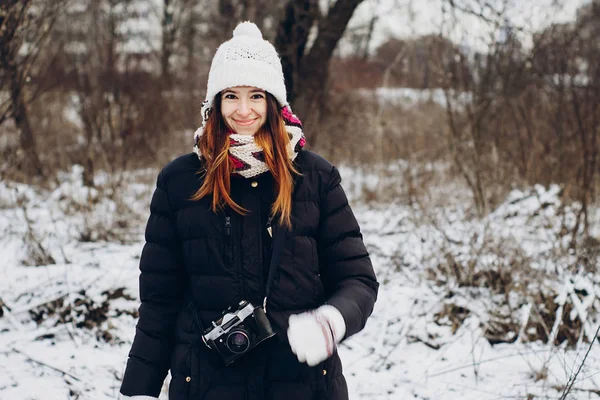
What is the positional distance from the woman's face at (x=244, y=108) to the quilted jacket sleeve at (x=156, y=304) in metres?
0.29

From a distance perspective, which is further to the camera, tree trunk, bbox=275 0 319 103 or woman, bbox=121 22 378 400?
tree trunk, bbox=275 0 319 103

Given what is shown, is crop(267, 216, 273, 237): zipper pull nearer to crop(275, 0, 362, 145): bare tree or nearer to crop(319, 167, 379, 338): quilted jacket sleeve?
crop(319, 167, 379, 338): quilted jacket sleeve

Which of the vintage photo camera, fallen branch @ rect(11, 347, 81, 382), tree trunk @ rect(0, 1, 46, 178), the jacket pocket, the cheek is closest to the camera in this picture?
the vintage photo camera

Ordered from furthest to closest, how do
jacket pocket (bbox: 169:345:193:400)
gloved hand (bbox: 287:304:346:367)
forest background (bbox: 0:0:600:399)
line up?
forest background (bbox: 0:0:600:399)
jacket pocket (bbox: 169:345:193:400)
gloved hand (bbox: 287:304:346:367)

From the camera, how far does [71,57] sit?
8.66m

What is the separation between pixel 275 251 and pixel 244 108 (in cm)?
46

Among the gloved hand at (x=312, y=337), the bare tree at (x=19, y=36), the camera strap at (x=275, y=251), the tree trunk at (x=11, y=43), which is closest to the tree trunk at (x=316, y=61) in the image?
the bare tree at (x=19, y=36)

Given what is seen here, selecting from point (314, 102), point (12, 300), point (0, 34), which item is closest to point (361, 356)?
point (12, 300)

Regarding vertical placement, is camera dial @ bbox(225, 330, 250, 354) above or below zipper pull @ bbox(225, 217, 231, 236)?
below

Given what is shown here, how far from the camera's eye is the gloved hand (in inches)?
54.2

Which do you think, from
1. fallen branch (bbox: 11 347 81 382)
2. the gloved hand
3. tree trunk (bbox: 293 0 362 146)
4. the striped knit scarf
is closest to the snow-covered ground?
fallen branch (bbox: 11 347 81 382)

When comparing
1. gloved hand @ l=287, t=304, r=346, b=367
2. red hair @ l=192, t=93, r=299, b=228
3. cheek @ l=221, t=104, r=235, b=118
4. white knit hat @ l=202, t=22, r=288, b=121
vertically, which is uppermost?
white knit hat @ l=202, t=22, r=288, b=121

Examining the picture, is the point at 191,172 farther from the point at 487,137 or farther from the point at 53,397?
the point at 487,137

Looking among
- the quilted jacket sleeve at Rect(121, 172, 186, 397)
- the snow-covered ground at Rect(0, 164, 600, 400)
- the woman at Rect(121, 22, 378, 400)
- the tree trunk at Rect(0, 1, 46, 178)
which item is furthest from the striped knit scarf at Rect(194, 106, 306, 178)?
the tree trunk at Rect(0, 1, 46, 178)
